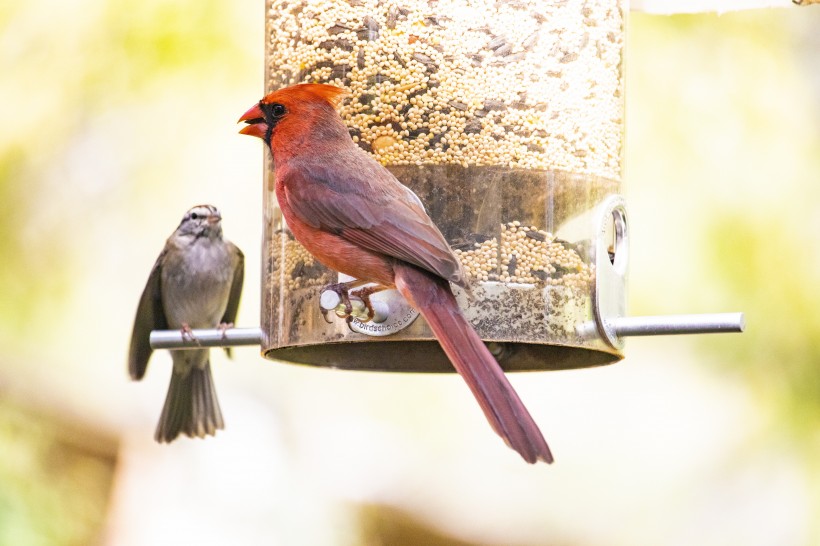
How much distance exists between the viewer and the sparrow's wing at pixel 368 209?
201 inches

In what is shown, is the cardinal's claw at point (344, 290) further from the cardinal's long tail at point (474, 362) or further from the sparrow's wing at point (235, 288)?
the sparrow's wing at point (235, 288)

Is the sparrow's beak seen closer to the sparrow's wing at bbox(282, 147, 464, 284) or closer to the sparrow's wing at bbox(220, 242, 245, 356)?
the sparrow's wing at bbox(282, 147, 464, 284)

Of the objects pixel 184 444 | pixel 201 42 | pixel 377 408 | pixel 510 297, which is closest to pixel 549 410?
pixel 377 408

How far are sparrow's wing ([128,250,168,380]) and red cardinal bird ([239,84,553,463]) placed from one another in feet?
5.40

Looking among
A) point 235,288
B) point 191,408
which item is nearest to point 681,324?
point 191,408

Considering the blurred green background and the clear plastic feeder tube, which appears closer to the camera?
the clear plastic feeder tube

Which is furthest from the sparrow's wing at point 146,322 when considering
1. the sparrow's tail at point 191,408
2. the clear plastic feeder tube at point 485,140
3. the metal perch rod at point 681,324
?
the metal perch rod at point 681,324

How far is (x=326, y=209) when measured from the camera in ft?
17.5

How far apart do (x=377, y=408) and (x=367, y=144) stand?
319cm

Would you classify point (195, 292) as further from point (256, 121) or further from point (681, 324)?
point (681, 324)

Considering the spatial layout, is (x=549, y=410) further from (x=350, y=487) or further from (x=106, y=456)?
(x=106, y=456)

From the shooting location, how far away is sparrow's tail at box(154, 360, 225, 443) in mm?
7906

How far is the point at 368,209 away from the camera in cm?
527

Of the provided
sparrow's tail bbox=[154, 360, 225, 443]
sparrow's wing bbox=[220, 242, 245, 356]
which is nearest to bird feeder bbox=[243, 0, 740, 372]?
sparrow's tail bbox=[154, 360, 225, 443]
